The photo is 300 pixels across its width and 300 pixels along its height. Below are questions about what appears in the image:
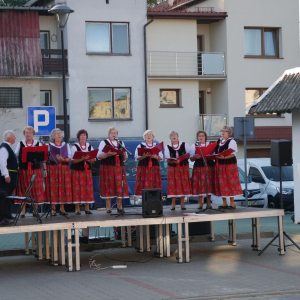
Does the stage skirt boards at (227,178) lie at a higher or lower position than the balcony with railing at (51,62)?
lower

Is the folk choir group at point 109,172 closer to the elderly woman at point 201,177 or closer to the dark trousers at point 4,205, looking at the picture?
the elderly woman at point 201,177

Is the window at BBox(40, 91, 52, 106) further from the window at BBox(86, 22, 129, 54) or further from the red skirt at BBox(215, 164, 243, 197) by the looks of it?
the red skirt at BBox(215, 164, 243, 197)

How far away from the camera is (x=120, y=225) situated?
9961 millimetres

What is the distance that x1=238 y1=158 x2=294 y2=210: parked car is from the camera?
19.0 m

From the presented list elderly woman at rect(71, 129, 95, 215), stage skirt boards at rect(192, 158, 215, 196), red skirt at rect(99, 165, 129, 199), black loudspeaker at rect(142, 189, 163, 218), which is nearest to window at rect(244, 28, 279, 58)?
stage skirt boards at rect(192, 158, 215, 196)

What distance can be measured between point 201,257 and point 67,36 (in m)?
16.6

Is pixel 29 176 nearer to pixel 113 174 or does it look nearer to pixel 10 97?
pixel 113 174

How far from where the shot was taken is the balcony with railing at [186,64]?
26969 mm

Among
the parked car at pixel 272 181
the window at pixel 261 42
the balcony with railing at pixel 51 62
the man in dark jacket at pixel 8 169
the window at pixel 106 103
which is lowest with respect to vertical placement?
the parked car at pixel 272 181

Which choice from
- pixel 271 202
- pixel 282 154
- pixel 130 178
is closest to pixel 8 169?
pixel 282 154

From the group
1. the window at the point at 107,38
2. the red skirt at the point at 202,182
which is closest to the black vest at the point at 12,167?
the red skirt at the point at 202,182

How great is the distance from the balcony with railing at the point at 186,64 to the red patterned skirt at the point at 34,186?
16.4 meters

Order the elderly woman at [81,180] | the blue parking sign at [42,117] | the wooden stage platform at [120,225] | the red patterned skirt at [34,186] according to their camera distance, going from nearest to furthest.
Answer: the wooden stage platform at [120,225]
the red patterned skirt at [34,186]
the elderly woman at [81,180]
the blue parking sign at [42,117]

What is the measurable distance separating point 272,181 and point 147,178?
8919 millimetres
